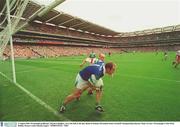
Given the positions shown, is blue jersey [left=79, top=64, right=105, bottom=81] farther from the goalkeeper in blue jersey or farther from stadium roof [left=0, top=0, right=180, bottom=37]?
stadium roof [left=0, top=0, right=180, bottom=37]

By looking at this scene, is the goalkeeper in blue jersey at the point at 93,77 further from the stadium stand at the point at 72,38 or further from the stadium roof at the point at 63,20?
the stadium roof at the point at 63,20

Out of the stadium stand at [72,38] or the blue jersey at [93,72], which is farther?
the stadium stand at [72,38]

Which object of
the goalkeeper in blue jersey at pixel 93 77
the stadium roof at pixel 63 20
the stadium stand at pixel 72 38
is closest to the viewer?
the goalkeeper in blue jersey at pixel 93 77

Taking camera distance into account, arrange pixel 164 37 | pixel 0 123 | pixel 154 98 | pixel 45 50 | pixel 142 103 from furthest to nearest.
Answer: pixel 164 37 → pixel 45 50 → pixel 154 98 → pixel 142 103 → pixel 0 123

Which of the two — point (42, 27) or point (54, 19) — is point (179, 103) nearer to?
point (54, 19)

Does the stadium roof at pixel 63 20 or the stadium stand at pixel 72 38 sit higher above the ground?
the stadium roof at pixel 63 20

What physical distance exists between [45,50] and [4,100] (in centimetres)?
3061

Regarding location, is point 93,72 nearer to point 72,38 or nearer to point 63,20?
point 63,20

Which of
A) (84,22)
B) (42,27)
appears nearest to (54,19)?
(42,27)

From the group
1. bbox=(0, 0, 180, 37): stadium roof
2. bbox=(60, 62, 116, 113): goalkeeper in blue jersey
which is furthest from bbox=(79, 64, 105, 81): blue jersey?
bbox=(0, 0, 180, 37): stadium roof

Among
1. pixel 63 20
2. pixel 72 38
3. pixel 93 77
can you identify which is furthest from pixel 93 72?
pixel 72 38

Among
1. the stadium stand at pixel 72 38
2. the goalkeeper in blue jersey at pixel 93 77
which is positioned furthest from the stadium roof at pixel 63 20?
the goalkeeper in blue jersey at pixel 93 77

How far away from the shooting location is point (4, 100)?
501 centimetres

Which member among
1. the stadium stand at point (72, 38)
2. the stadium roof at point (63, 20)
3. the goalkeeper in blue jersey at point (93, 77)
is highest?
the stadium roof at point (63, 20)
